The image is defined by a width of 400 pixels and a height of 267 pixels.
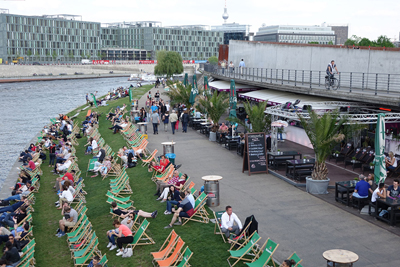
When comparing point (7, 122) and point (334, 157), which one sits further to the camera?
point (7, 122)

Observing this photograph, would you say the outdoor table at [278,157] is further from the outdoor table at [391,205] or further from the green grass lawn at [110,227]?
the outdoor table at [391,205]

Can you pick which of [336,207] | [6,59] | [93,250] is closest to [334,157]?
[336,207]

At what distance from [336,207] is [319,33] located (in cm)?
17436

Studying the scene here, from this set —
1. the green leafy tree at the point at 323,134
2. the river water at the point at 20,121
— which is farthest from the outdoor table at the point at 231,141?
the river water at the point at 20,121

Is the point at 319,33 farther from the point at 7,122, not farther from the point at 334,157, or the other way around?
the point at 334,157

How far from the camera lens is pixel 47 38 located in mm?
144750

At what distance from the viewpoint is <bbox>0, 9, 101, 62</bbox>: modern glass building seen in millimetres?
135250

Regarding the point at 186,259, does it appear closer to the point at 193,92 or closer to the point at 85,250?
the point at 85,250

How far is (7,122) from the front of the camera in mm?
40219

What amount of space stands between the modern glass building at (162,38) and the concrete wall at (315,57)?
132809mm

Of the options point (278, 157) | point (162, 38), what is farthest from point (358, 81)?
point (162, 38)

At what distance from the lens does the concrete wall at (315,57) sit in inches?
733

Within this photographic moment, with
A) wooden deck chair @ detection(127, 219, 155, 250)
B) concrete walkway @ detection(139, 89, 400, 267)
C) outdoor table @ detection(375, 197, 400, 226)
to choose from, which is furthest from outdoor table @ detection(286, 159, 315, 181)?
wooden deck chair @ detection(127, 219, 155, 250)

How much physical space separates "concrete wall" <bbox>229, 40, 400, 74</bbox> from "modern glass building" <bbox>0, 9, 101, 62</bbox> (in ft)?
393
